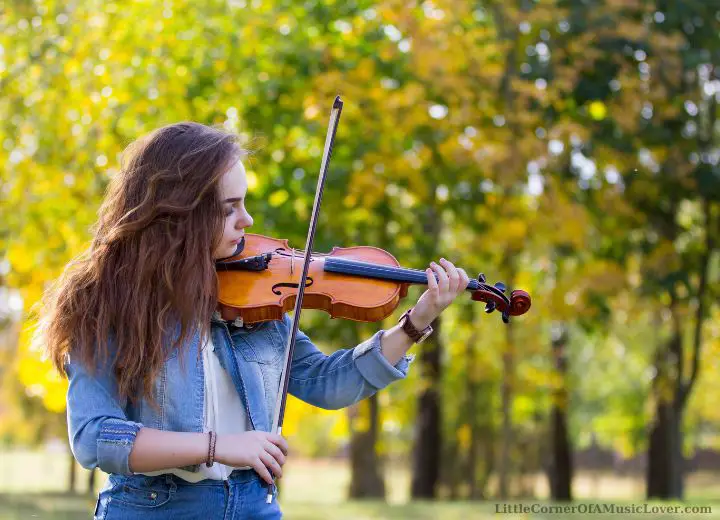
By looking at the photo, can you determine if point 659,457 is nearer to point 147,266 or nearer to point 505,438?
point 505,438

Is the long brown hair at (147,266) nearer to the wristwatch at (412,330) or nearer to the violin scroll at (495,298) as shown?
the wristwatch at (412,330)

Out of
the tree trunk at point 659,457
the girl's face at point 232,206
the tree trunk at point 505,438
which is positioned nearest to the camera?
the girl's face at point 232,206

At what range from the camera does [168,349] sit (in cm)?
247

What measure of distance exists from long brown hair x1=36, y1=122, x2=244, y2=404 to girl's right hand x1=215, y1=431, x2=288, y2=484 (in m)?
0.22

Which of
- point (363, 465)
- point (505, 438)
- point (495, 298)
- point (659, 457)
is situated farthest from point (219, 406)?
point (659, 457)

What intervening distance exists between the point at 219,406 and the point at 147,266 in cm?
38

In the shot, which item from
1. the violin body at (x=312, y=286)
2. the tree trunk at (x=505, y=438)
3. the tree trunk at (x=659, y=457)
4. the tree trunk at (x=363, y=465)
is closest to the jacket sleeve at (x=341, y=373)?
the violin body at (x=312, y=286)

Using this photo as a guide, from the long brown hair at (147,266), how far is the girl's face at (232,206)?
0.07 ft

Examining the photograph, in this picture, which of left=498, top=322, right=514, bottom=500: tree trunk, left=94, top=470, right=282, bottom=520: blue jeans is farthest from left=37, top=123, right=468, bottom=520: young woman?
left=498, top=322, right=514, bottom=500: tree trunk

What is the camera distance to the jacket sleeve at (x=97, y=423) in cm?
230

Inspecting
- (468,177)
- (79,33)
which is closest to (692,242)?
(468,177)

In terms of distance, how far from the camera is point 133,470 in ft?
7.66

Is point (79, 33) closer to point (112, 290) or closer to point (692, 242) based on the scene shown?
point (692, 242)

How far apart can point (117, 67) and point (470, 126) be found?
12.3 ft
